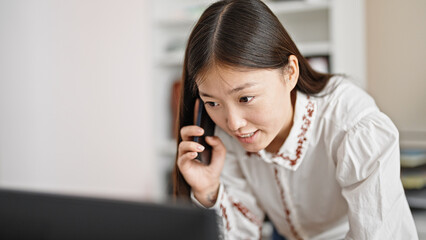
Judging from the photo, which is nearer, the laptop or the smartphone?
the laptop

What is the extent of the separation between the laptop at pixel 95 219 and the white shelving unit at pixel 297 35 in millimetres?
1352

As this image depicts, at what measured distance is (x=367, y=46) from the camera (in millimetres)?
1687

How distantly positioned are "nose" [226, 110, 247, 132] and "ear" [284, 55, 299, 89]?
0.42 feet

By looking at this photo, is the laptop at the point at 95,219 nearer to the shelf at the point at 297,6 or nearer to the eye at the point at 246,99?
the eye at the point at 246,99

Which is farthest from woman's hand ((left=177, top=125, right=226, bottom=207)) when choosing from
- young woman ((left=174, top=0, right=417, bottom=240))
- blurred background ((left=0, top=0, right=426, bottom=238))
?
blurred background ((left=0, top=0, right=426, bottom=238))

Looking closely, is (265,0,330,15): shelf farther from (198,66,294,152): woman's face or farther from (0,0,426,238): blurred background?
(198,66,294,152): woman's face

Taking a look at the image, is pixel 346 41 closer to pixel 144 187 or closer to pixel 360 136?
pixel 360 136

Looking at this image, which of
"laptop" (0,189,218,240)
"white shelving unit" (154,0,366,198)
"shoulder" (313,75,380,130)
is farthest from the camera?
"white shelving unit" (154,0,366,198)

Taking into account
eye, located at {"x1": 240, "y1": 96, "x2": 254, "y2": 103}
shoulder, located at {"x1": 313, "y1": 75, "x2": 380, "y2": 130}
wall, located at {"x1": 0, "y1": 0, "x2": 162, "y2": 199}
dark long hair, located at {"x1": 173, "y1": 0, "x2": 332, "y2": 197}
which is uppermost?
dark long hair, located at {"x1": 173, "y1": 0, "x2": 332, "y2": 197}

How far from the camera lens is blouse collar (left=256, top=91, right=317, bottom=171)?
98 cm

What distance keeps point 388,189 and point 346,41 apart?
3.41 ft

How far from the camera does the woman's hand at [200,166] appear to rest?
981 millimetres

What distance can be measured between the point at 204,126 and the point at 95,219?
0.56 metres

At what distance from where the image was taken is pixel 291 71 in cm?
87
